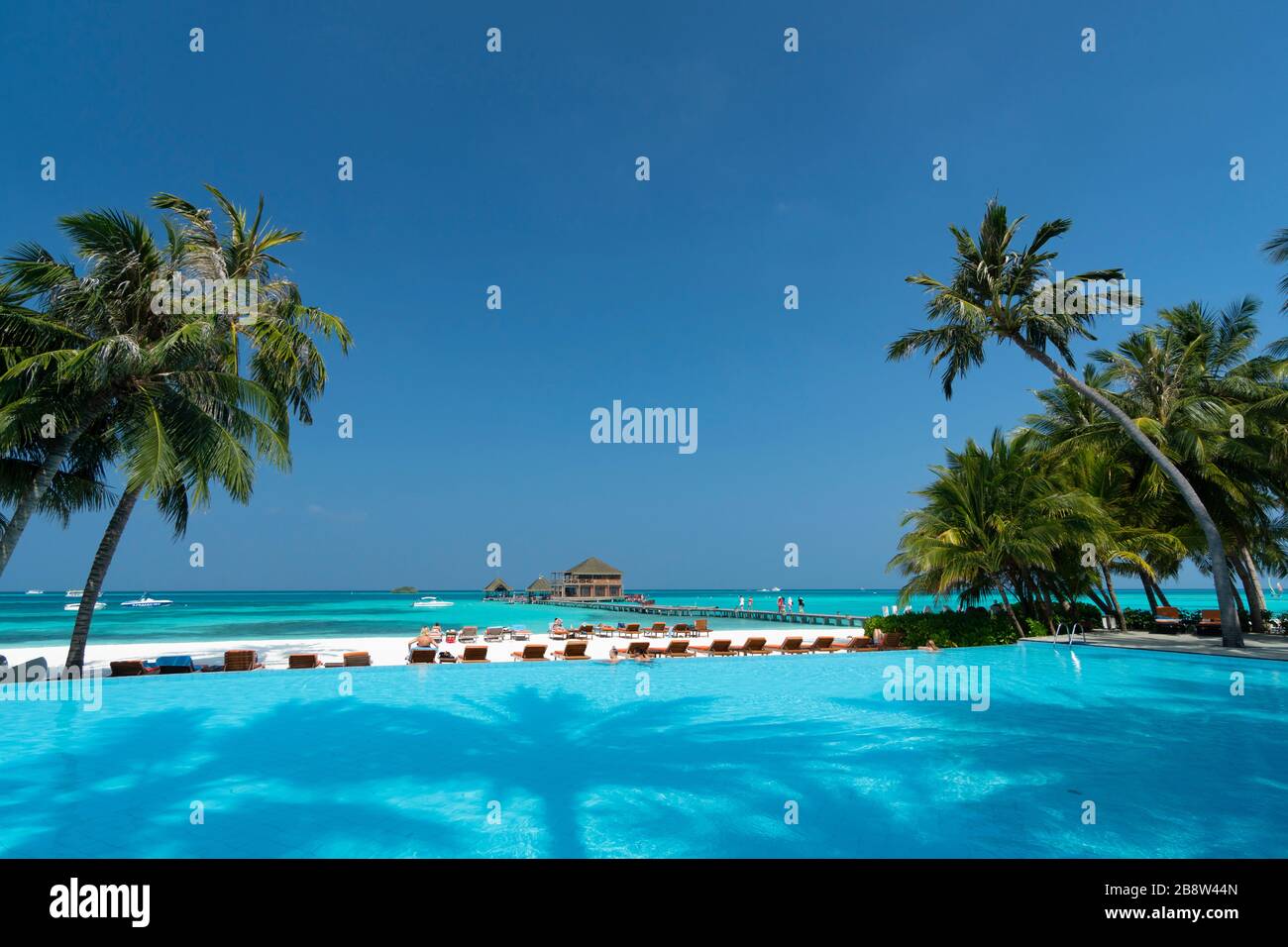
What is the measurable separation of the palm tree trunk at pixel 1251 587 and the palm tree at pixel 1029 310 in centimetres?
559

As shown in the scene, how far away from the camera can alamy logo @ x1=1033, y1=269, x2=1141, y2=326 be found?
16812mm

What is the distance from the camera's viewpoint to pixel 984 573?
69.7 ft

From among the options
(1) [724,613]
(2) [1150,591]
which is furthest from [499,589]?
(2) [1150,591]

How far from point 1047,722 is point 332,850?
10.4 m

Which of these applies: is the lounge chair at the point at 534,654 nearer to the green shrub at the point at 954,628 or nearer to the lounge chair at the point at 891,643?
the lounge chair at the point at 891,643

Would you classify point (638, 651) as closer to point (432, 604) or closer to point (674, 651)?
point (674, 651)

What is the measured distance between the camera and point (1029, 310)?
1720 centimetres

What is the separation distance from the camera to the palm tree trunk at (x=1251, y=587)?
2108 cm
